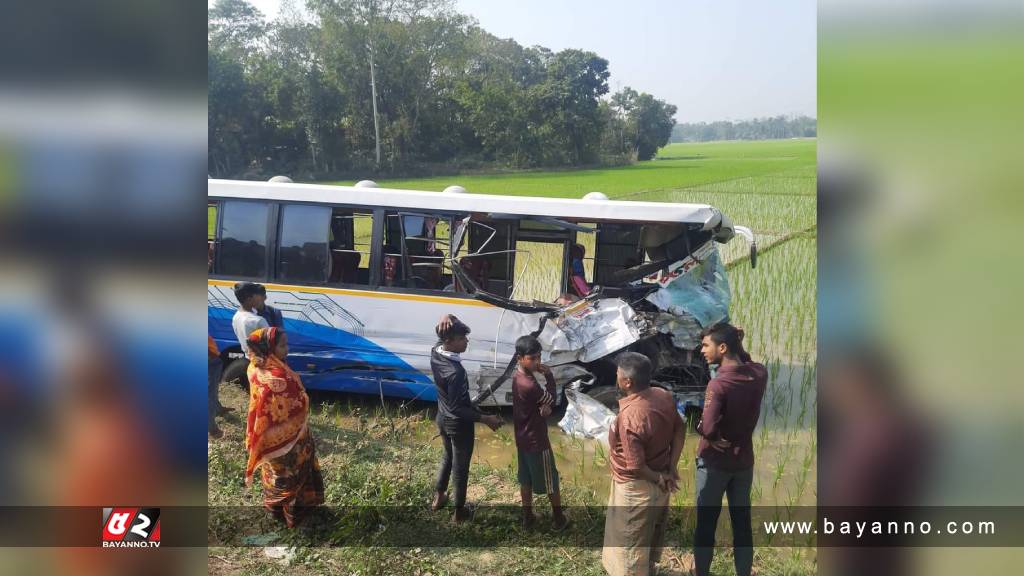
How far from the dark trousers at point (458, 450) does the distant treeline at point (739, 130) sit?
16.4ft

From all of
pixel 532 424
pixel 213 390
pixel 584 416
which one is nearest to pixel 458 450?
pixel 532 424

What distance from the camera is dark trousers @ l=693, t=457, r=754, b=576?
3373 millimetres

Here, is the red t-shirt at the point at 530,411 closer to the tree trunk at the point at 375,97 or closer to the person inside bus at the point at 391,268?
the person inside bus at the point at 391,268

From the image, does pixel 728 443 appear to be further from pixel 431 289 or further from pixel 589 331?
pixel 431 289

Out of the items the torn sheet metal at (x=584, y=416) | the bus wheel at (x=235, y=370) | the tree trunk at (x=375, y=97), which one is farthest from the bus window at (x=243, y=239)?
the tree trunk at (x=375, y=97)

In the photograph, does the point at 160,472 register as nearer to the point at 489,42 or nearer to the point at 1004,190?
the point at 1004,190

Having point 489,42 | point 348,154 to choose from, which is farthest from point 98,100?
point 348,154

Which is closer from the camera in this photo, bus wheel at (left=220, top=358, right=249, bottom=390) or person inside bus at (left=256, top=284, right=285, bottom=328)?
person inside bus at (left=256, top=284, right=285, bottom=328)

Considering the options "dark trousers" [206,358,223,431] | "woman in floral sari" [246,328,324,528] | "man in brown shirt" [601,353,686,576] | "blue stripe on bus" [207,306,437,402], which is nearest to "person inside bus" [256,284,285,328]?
"blue stripe on bus" [207,306,437,402]

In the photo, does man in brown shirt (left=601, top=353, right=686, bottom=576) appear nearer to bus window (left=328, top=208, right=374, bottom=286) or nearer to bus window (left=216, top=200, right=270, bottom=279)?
bus window (left=328, top=208, right=374, bottom=286)

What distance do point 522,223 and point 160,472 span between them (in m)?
4.06

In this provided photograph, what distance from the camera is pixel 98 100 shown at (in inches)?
114

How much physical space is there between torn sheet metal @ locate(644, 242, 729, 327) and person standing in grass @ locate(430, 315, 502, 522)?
2.13 meters

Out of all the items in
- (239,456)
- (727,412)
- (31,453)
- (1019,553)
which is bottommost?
(239,456)
